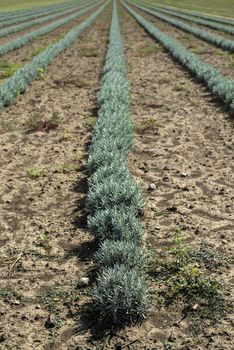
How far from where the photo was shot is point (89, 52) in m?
22.3

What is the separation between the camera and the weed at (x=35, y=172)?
818cm

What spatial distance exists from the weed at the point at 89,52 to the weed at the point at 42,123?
10899 millimetres

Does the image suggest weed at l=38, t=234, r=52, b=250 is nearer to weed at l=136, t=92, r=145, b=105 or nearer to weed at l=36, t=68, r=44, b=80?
weed at l=136, t=92, r=145, b=105

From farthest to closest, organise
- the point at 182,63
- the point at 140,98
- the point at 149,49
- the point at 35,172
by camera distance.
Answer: the point at 149,49
the point at 182,63
the point at 140,98
the point at 35,172

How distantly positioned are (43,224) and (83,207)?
2.55 feet

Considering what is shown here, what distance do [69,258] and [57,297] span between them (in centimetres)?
80

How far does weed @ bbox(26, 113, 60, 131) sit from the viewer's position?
10.8 metres

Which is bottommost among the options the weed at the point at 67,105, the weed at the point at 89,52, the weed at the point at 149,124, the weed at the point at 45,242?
the weed at the point at 149,124

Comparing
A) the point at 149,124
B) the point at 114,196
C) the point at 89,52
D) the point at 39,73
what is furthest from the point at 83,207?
the point at 89,52

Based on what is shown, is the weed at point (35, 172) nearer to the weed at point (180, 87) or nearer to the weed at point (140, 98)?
the weed at point (140, 98)

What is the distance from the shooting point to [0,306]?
15.8 feet

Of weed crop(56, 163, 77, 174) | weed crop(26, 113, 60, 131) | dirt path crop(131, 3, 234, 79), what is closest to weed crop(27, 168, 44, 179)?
weed crop(56, 163, 77, 174)

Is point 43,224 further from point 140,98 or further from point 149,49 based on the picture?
point 149,49

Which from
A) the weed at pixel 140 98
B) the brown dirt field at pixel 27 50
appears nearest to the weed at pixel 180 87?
the weed at pixel 140 98
